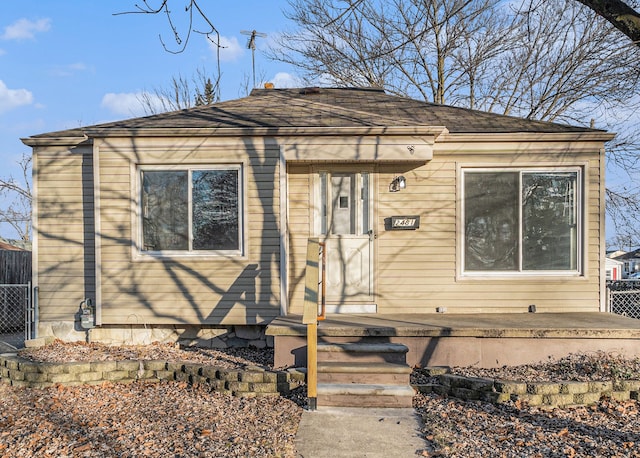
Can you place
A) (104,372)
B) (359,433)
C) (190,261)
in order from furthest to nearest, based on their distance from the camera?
(190,261), (104,372), (359,433)

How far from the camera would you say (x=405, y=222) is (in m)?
6.63

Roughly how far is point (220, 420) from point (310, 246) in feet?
5.65

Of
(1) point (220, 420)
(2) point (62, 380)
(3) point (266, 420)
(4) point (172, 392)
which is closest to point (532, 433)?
(3) point (266, 420)

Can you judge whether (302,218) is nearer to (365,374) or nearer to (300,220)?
(300,220)

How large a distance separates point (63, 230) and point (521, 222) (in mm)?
6620

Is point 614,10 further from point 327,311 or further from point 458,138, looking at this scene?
point 327,311

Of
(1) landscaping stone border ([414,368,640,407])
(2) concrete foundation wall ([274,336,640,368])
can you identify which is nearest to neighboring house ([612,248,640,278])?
(2) concrete foundation wall ([274,336,640,368])

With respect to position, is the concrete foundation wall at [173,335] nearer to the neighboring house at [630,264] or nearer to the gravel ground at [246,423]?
the gravel ground at [246,423]

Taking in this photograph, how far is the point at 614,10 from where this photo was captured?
12.7 ft

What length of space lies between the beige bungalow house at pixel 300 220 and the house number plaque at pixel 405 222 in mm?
20

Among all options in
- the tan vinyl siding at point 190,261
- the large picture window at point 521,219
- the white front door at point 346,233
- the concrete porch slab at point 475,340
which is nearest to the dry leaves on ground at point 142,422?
the concrete porch slab at point 475,340

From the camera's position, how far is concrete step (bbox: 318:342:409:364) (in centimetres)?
496

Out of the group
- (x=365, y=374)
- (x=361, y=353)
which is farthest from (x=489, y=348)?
(x=365, y=374)

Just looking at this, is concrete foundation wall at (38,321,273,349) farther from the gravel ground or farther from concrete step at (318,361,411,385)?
concrete step at (318,361,411,385)
